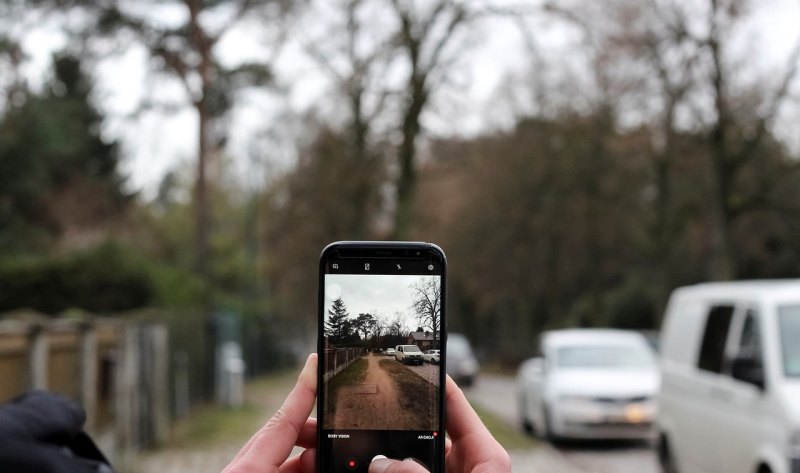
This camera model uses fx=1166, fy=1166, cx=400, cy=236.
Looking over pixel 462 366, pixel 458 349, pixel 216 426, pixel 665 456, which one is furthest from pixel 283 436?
pixel 458 349

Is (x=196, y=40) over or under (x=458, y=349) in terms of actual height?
over

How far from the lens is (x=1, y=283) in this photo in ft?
70.9

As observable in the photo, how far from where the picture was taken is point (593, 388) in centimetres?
1672

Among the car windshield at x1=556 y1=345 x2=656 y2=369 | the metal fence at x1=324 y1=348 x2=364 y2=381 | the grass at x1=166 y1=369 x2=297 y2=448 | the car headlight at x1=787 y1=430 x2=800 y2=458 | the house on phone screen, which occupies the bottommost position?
the grass at x1=166 y1=369 x2=297 y2=448

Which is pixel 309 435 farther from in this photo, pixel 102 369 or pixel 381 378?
pixel 102 369

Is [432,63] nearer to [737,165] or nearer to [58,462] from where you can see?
[737,165]

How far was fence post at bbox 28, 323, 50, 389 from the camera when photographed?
9.89 meters

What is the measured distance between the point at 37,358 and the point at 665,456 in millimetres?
5689

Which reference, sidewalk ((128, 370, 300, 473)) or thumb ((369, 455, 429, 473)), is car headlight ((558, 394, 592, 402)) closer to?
sidewalk ((128, 370, 300, 473))

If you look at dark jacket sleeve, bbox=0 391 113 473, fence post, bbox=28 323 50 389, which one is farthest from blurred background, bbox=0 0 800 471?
dark jacket sleeve, bbox=0 391 113 473

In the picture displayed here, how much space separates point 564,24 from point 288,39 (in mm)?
5017

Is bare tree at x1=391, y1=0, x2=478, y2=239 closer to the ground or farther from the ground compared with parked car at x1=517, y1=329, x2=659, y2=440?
farther from the ground

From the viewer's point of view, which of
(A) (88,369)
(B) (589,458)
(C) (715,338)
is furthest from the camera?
(B) (589,458)

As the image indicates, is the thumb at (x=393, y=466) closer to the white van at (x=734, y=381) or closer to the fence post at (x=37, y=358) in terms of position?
the white van at (x=734, y=381)
